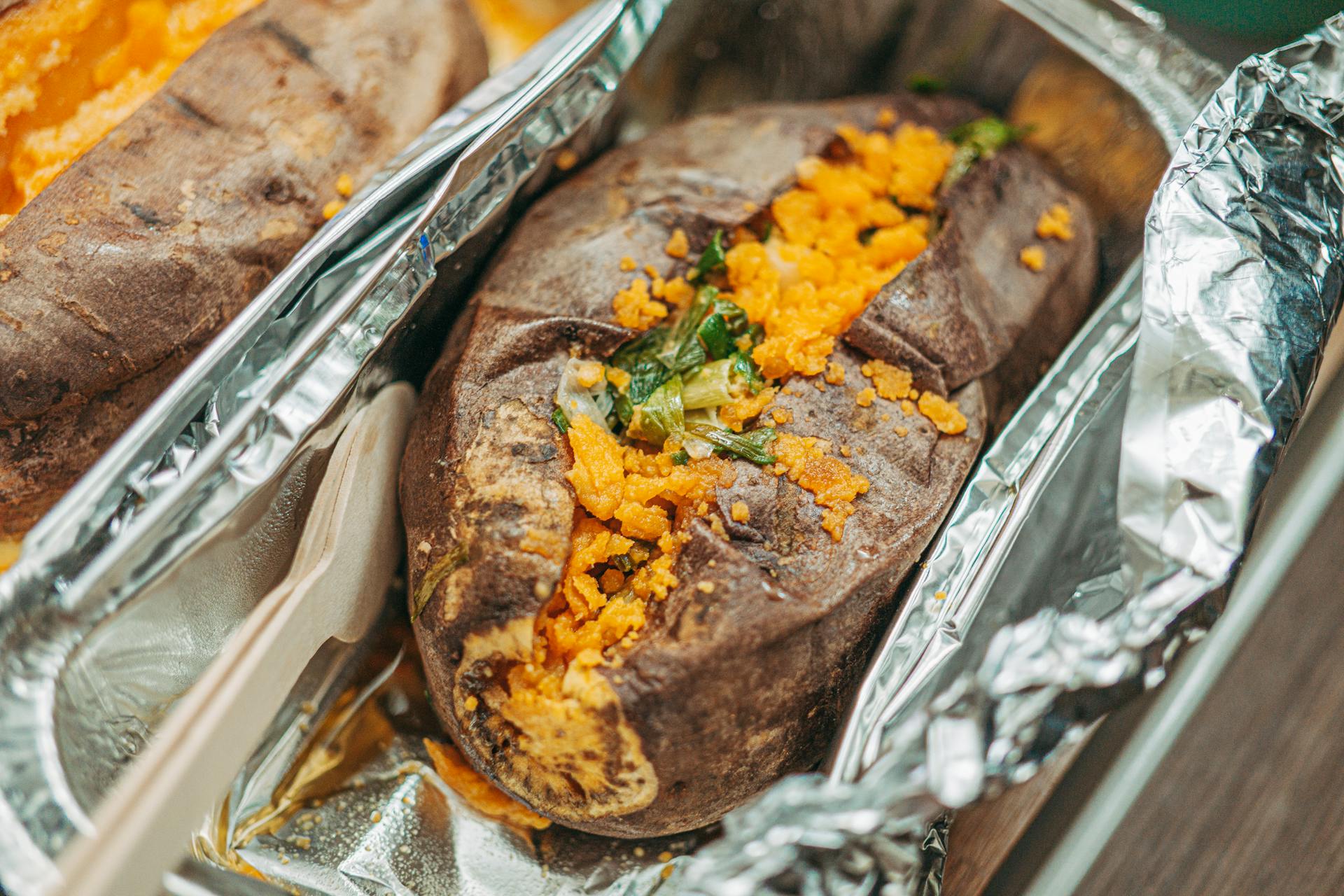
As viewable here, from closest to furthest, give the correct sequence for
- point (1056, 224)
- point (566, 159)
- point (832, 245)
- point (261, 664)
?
point (261, 664) < point (832, 245) < point (1056, 224) < point (566, 159)

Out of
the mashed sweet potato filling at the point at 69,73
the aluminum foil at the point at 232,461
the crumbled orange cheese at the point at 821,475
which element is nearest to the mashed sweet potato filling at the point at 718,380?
the crumbled orange cheese at the point at 821,475

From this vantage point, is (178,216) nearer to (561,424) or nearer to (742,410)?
(561,424)

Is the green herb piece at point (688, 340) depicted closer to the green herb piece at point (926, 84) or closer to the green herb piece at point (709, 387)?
the green herb piece at point (709, 387)

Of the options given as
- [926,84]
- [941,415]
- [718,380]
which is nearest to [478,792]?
[718,380]

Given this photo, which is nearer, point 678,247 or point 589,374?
point 589,374

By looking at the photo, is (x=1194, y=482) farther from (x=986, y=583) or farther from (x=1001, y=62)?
(x=1001, y=62)

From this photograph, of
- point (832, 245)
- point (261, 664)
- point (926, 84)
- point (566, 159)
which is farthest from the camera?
point (926, 84)
